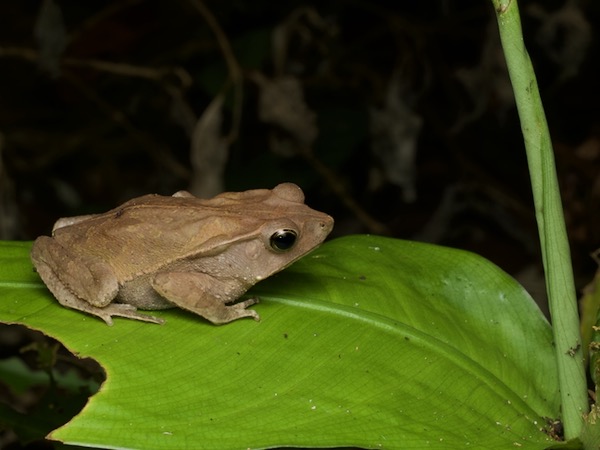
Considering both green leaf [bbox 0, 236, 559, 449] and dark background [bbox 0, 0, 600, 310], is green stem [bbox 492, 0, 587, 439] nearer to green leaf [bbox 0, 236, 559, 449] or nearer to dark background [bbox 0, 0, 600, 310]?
green leaf [bbox 0, 236, 559, 449]

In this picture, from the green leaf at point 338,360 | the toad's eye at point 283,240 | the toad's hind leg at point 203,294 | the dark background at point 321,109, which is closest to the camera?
the green leaf at point 338,360

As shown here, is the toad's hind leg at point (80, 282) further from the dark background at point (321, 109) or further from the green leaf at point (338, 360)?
the dark background at point (321, 109)

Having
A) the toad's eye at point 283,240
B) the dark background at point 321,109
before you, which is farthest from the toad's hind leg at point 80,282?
the dark background at point 321,109

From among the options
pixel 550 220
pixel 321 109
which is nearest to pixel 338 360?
pixel 550 220

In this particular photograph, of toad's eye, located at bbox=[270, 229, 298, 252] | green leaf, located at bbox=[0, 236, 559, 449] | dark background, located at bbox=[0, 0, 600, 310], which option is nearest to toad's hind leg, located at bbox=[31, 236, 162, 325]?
green leaf, located at bbox=[0, 236, 559, 449]

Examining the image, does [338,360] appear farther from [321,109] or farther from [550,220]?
[321,109]
